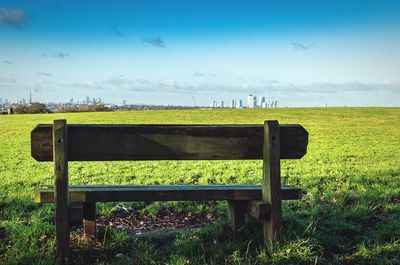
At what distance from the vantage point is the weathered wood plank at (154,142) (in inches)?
161

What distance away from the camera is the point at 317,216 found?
20.0ft

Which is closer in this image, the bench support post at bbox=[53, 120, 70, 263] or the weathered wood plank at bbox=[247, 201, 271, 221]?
the bench support post at bbox=[53, 120, 70, 263]

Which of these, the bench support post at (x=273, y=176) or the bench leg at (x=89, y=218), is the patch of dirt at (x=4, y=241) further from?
the bench support post at (x=273, y=176)

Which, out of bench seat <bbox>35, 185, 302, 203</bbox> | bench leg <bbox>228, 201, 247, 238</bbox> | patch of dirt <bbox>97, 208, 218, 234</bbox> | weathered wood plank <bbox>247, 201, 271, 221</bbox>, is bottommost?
patch of dirt <bbox>97, 208, 218, 234</bbox>

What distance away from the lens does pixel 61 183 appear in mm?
4004

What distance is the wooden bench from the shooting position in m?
4.05

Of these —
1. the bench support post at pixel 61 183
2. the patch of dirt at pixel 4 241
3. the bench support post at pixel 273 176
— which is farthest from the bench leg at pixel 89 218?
the bench support post at pixel 273 176

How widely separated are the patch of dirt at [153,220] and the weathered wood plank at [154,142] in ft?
5.75

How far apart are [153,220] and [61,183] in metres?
2.39

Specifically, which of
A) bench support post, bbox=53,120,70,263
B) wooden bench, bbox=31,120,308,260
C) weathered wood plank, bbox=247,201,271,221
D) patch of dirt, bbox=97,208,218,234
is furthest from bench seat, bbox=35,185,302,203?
patch of dirt, bbox=97,208,218,234

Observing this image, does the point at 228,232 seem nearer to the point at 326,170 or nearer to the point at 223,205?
the point at 223,205

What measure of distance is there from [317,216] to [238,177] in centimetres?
478

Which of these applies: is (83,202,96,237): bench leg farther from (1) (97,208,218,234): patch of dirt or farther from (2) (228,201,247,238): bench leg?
(2) (228,201,247,238): bench leg

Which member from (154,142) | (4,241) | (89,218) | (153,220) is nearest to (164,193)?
(154,142)
